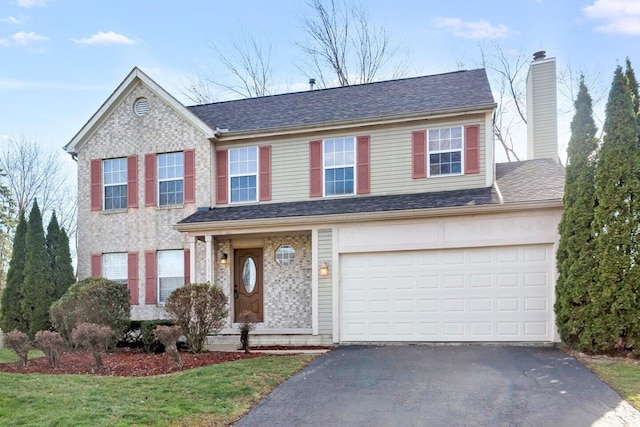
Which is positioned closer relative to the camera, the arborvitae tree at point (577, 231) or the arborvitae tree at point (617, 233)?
A: the arborvitae tree at point (617, 233)

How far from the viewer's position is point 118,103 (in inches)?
512

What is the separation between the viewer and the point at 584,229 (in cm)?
805

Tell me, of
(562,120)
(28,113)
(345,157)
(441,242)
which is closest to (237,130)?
(345,157)

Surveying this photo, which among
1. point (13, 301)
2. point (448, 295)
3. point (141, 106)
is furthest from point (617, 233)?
point (13, 301)

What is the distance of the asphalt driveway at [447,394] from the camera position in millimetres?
4809

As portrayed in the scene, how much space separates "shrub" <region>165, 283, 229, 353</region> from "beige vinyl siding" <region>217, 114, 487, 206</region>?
372 centimetres

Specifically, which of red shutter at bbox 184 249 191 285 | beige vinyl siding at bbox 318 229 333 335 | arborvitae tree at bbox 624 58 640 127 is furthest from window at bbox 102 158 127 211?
arborvitae tree at bbox 624 58 640 127

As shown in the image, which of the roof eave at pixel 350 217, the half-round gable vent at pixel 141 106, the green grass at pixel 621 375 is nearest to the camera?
the green grass at pixel 621 375

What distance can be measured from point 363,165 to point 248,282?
4.20 meters

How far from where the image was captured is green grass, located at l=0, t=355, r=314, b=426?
4.79 meters

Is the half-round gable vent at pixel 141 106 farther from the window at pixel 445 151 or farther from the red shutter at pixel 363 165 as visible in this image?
the window at pixel 445 151

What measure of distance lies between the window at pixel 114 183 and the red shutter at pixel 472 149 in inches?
358

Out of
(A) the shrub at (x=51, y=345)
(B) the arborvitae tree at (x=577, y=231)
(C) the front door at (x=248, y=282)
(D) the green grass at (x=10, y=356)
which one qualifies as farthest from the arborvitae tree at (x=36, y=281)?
(B) the arborvitae tree at (x=577, y=231)

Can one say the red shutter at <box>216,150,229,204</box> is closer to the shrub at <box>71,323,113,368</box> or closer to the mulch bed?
the mulch bed
